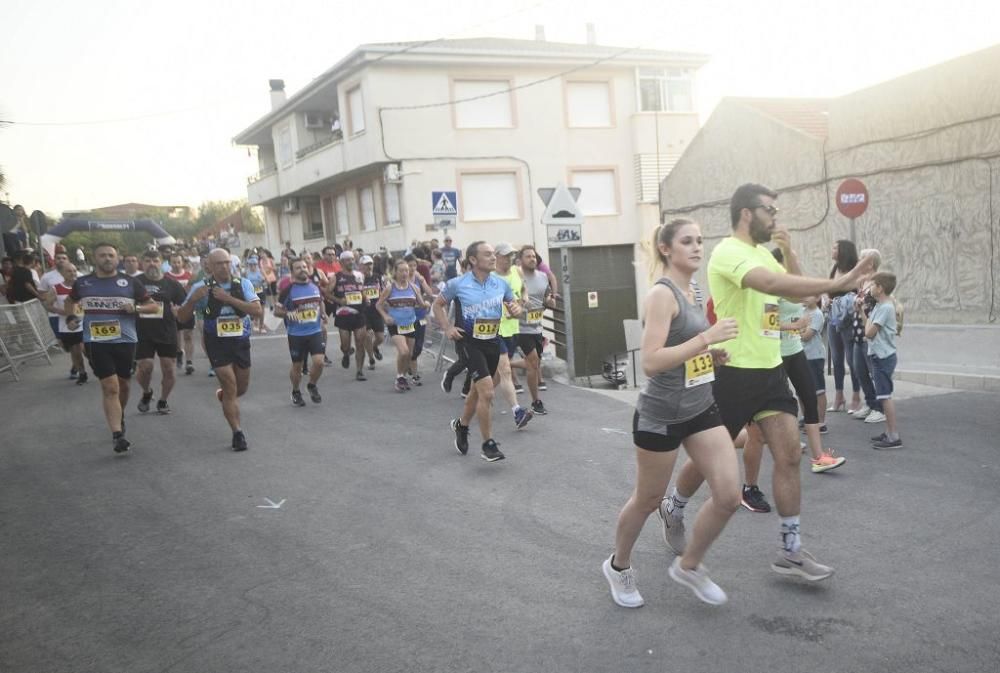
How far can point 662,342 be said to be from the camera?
369 cm

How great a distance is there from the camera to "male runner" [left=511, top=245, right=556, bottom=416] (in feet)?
32.2

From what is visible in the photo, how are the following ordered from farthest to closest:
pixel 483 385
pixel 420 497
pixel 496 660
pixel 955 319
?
pixel 955 319 < pixel 483 385 < pixel 420 497 < pixel 496 660

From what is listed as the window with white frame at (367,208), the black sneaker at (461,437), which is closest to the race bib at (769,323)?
the black sneaker at (461,437)

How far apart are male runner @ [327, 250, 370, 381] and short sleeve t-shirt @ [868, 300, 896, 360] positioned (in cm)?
760

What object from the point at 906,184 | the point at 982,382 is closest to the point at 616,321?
the point at 906,184

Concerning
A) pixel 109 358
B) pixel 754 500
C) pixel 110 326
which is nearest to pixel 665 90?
pixel 110 326

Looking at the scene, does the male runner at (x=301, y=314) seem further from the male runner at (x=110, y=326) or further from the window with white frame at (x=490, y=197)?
the window with white frame at (x=490, y=197)

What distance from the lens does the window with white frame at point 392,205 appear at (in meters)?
27.3

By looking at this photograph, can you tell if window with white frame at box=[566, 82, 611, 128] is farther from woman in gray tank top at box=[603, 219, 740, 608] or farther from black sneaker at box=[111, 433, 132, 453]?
woman in gray tank top at box=[603, 219, 740, 608]

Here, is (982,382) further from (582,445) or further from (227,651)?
(227,651)

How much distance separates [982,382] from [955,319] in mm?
2632

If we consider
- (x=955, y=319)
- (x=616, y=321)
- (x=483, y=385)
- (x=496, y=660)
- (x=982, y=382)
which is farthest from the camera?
(x=616, y=321)

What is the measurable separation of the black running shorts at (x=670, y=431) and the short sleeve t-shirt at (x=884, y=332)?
13.9ft

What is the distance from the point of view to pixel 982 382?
981 cm
